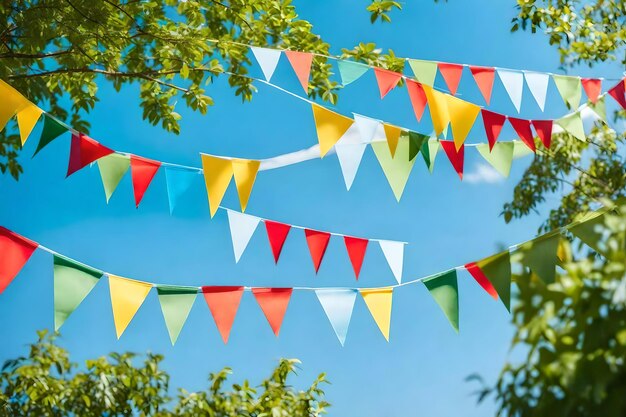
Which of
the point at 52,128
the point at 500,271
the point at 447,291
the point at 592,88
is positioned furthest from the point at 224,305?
the point at 592,88

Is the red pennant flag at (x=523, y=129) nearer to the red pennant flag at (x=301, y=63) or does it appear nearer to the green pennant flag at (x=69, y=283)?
the red pennant flag at (x=301, y=63)

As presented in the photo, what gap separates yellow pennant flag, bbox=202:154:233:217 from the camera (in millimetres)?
3346

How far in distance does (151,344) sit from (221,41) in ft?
12.2

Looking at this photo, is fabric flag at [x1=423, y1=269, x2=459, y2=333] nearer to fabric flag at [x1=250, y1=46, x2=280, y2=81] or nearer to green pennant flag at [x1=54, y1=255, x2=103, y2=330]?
fabric flag at [x1=250, y1=46, x2=280, y2=81]

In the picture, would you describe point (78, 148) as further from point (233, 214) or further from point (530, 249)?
point (530, 249)

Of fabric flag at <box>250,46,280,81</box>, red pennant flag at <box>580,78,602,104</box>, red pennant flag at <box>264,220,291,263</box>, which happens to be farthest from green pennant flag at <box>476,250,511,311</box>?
red pennant flag at <box>580,78,602,104</box>

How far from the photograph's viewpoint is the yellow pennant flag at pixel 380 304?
3.42 m

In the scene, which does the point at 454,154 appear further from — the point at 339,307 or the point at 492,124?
the point at 339,307

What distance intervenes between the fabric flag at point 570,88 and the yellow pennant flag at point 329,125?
58.8 inches

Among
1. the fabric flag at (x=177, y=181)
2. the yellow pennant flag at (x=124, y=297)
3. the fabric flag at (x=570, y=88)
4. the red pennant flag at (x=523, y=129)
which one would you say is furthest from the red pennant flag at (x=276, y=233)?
the fabric flag at (x=570, y=88)

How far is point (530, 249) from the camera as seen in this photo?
283cm

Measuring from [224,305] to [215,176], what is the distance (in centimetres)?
53

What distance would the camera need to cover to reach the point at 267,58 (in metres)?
3.48

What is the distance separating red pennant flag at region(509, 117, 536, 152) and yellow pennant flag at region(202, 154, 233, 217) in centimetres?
141
